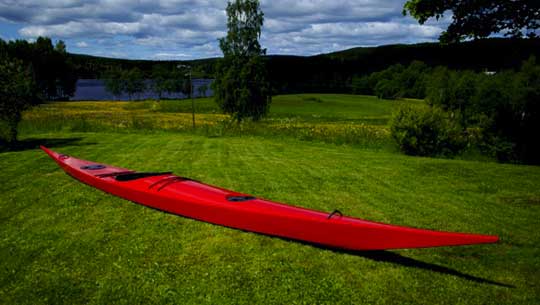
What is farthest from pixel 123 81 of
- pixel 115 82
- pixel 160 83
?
pixel 160 83

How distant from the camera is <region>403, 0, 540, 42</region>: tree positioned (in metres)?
10.7

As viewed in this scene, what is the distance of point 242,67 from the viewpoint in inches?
1672

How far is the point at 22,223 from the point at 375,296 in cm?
766

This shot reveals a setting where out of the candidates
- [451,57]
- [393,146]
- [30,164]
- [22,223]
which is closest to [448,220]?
[22,223]

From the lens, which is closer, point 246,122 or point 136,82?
point 246,122

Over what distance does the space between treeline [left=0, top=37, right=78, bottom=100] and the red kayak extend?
84819mm

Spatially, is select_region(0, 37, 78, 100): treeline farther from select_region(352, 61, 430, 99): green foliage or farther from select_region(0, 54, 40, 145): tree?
select_region(352, 61, 430, 99): green foliage

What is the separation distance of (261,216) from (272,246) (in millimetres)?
599

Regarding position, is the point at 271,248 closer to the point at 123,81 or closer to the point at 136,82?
the point at 136,82

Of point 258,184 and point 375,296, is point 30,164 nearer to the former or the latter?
point 258,184

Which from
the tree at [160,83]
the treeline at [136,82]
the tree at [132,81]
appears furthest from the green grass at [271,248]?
the tree at [160,83]

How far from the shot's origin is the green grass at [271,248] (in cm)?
545

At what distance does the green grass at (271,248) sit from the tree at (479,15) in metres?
4.63

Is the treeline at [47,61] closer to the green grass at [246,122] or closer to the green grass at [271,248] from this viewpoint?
the green grass at [246,122]
